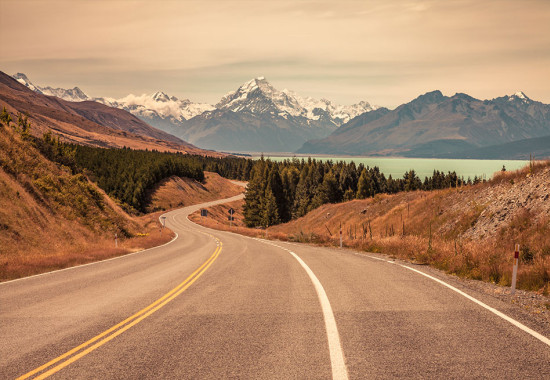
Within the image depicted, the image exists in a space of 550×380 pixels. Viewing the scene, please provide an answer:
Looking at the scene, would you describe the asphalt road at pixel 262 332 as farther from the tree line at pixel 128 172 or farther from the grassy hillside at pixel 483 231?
the tree line at pixel 128 172

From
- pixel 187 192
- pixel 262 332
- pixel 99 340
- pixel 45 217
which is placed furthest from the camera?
pixel 187 192

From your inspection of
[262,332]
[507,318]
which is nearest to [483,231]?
[507,318]

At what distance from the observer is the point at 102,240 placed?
30.1 m

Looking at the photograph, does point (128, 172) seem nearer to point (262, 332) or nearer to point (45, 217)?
point (45, 217)

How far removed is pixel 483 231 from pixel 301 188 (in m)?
87.3

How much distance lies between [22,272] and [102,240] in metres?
17.0

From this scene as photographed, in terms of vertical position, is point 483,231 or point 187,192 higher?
point 483,231

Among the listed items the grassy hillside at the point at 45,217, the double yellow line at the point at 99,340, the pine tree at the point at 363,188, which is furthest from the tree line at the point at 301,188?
the double yellow line at the point at 99,340

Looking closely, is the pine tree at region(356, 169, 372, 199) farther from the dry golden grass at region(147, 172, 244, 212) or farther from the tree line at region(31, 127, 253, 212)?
the tree line at region(31, 127, 253, 212)

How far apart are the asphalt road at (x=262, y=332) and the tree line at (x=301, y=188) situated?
72974 mm

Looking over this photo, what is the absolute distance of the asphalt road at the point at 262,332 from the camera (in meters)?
5.04

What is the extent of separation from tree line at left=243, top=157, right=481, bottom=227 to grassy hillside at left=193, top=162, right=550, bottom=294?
4849cm

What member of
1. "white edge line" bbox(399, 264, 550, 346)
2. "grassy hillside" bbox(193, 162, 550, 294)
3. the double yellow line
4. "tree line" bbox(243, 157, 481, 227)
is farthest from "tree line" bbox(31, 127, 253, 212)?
"white edge line" bbox(399, 264, 550, 346)

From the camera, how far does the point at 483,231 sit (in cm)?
2048
